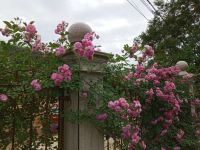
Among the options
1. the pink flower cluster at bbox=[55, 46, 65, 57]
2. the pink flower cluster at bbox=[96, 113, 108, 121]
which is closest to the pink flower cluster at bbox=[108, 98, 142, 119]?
the pink flower cluster at bbox=[96, 113, 108, 121]

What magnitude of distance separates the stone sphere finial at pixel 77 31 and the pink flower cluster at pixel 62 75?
542mm

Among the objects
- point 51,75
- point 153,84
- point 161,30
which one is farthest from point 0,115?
point 161,30

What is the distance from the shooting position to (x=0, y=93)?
11.3 ft

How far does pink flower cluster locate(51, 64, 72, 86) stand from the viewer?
11.9ft

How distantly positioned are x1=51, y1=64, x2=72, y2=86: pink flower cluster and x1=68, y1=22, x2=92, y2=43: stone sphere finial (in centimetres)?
54

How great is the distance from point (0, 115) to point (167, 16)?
2172cm

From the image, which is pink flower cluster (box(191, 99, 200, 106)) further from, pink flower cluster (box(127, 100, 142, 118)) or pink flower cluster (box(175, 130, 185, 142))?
pink flower cluster (box(127, 100, 142, 118))

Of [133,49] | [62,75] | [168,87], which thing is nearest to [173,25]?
[168,87]

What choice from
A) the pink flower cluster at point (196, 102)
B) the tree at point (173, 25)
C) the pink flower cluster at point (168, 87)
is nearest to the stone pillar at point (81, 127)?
the pink flower cluster at point (168, 87)

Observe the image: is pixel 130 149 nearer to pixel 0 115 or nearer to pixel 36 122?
pixel 36 122

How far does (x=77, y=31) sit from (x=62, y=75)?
2.30 ft

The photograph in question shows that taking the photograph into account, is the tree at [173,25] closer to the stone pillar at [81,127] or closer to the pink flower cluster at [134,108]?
the pink flower cluster at [134,108]

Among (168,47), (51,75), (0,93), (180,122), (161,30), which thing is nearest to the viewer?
(0,93)

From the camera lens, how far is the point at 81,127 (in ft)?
12.7
